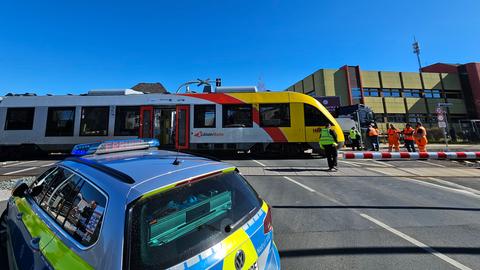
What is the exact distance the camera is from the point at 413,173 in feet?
30.8

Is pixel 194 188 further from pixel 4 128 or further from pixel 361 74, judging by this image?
pixel 361 74

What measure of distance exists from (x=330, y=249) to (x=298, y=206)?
6.32 ft

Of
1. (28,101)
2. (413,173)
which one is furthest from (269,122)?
(28,101)

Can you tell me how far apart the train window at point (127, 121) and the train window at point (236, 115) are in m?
4.33

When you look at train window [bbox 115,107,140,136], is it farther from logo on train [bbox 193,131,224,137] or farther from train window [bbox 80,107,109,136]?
logo on train [bbox 193,131,224,137]

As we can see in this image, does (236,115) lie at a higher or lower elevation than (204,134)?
higher

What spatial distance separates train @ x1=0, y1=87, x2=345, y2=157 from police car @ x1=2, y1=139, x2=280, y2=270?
10.5 metres

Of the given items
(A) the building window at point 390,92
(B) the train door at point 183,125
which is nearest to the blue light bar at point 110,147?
(B) the train door at point 183,125

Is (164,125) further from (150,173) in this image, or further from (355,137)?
(355,137)

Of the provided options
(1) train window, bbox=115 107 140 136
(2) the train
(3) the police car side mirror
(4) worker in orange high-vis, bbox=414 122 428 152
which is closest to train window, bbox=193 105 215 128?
(2) the train

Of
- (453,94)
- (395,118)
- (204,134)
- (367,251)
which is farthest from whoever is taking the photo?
(453,94)

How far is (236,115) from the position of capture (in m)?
12.9

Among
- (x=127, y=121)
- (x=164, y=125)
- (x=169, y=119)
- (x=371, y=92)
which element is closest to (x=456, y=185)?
(x=169, y=119)

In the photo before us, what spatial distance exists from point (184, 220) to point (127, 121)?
12450mm
